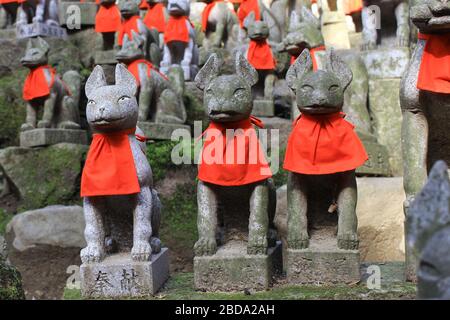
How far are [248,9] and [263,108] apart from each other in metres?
3.09

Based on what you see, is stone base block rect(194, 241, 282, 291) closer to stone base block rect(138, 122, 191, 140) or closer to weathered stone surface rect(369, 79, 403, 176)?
stone base block rect(138, 122, 191, 140)

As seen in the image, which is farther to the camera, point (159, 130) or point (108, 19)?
point (108, 19)

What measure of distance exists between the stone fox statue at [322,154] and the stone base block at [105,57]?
594 centimetres

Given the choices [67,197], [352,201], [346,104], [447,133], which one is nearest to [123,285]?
[352,201]

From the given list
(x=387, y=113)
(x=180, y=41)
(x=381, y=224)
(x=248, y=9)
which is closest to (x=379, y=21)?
(x=387, y=113)

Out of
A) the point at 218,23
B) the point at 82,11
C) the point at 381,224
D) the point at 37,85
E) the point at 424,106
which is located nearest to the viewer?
the point at 424,106

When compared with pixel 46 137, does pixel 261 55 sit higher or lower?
higher

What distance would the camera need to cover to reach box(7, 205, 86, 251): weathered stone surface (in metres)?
7.72

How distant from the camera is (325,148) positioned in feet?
15.9

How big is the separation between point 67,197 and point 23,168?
73cm

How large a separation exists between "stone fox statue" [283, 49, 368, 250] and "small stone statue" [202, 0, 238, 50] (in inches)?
259

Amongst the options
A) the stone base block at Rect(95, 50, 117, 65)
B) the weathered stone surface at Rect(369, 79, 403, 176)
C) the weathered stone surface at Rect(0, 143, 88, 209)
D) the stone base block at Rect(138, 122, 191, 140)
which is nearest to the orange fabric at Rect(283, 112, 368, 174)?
the weathered stone surface at Rect(369, 79, 403, 176)

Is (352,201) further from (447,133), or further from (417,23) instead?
(417,23)

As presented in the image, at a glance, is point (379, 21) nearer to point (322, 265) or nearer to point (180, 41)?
point (180, 41)
